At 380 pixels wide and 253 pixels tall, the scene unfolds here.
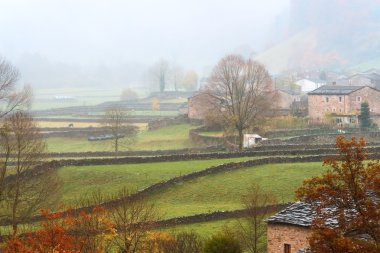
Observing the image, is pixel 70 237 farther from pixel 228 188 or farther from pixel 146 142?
pixel 146 142

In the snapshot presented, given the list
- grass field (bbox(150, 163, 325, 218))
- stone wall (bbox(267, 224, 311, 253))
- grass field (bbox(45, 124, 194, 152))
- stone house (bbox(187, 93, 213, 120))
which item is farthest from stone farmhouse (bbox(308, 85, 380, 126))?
stone wall (bbox(267, 224, 311, 253))

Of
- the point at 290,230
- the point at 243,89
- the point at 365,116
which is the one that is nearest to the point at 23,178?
the point at 290,230

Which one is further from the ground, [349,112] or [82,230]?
[349,112]

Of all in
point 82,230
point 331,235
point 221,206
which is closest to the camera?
point 331,235

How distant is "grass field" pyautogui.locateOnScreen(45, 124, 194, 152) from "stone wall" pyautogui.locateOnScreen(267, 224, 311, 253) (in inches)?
→ 1849

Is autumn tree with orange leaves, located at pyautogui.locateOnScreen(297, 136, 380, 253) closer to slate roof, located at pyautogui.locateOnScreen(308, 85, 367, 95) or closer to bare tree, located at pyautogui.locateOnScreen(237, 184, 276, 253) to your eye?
bare tree, located at pyautogui.locateOnScreen(237, 184, 276, 253)

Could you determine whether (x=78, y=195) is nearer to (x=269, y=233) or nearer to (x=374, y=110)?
(x=269, y=233)

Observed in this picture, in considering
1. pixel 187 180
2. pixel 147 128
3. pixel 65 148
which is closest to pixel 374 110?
pixel 147 128

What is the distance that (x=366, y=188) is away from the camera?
1753 centimetres

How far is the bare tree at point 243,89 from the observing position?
230 ft

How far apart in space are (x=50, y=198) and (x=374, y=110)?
5664 centimetres

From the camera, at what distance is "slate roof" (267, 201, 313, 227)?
78.2ft

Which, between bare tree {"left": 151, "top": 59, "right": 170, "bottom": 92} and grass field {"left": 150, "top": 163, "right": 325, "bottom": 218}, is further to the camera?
bare tree {"left": 151, "top": 59, "right": 170, "bottom": 92}

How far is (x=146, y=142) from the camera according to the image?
76625 mm
